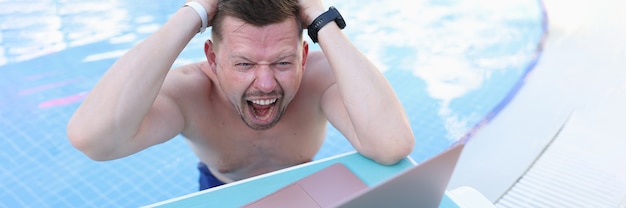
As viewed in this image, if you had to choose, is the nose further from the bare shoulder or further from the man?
the bare shoulder

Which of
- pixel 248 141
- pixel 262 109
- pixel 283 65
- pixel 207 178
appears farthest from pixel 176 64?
pixel 283 65

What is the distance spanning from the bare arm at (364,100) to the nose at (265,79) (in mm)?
160

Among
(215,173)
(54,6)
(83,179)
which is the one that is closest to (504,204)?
(215,173)

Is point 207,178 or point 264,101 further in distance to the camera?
point 207,178

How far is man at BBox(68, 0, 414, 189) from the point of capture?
45.4 inches

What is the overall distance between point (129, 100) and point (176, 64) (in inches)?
81.8

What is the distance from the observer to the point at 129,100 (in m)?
1.13

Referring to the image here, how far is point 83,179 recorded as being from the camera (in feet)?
7.47

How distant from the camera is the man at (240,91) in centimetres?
115

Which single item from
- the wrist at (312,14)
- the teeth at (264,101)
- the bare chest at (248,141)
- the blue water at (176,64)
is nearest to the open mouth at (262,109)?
the teeth at (264,101)

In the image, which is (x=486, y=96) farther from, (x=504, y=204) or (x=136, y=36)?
(x=136, y=36)

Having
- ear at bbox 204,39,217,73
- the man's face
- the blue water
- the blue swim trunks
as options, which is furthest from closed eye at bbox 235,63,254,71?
the blue water

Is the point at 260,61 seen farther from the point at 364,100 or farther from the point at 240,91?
the point at 364,100

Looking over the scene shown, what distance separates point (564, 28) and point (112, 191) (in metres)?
3.30
